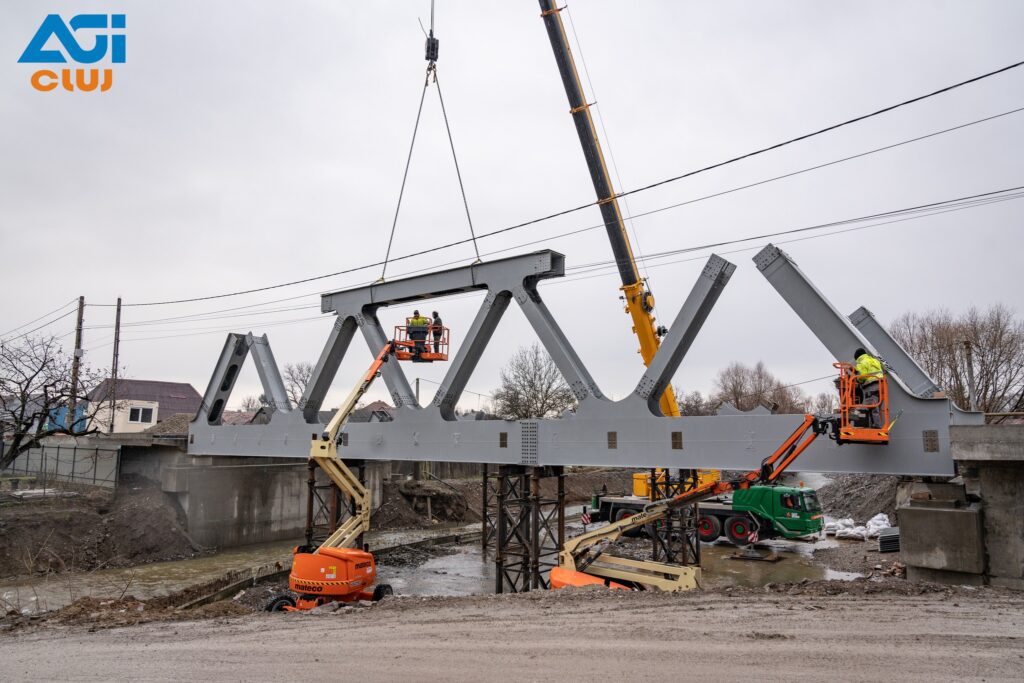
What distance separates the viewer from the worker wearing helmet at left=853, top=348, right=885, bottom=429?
811 centimetres

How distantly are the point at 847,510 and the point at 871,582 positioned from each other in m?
25.0

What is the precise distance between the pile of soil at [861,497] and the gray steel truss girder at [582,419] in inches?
686

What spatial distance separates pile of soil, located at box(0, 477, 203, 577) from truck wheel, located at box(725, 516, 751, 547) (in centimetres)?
1985

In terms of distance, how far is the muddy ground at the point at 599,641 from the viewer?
549 cm

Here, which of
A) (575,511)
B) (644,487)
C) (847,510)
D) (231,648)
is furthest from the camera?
(575,511)

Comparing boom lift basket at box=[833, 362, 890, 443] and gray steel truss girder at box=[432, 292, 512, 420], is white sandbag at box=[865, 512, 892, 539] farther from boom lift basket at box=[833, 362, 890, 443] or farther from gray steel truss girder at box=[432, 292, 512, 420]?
gray steel truss girder at box=[432, 292, 512, 420]

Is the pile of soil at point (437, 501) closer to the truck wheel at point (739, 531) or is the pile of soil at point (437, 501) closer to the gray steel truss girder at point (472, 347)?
the truck wheel at point (739, 531)

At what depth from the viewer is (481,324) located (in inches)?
508

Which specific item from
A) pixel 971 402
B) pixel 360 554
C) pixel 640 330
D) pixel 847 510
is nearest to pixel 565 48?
pixel 640 330

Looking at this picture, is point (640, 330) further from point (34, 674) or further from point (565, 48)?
point (34, 674)

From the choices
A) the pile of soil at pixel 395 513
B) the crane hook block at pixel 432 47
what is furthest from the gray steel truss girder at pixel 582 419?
the pile of soil at pixel 395 513

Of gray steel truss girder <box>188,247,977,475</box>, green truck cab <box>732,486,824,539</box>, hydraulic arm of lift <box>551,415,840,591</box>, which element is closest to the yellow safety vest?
gray steel truss girder <box>188,247,977,475</box>

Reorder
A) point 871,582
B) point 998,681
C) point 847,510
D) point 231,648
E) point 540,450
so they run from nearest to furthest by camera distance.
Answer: point 998,681, point 231,648, point 871,582, point 540,450, point 847,510

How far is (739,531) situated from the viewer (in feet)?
70.2
